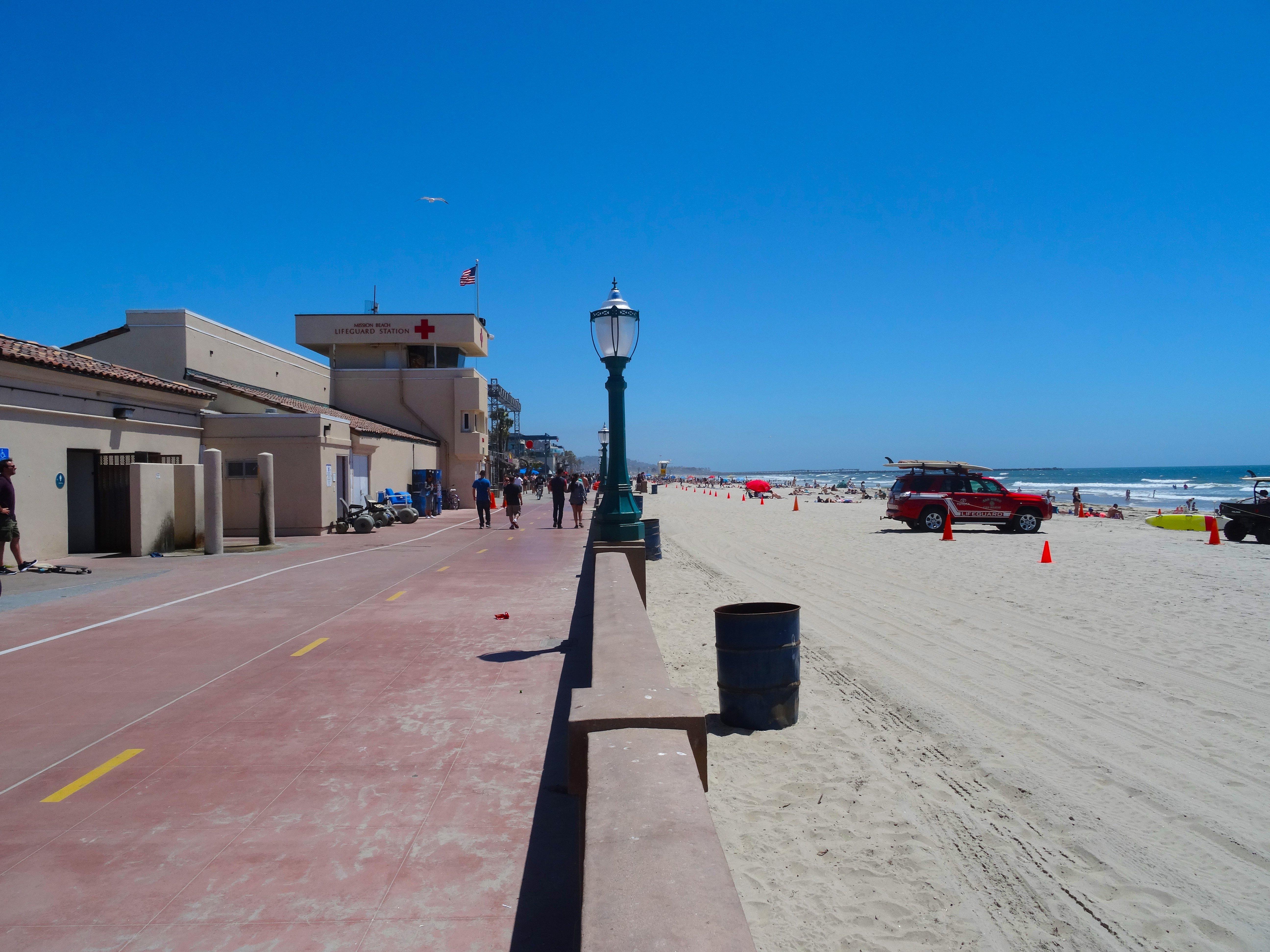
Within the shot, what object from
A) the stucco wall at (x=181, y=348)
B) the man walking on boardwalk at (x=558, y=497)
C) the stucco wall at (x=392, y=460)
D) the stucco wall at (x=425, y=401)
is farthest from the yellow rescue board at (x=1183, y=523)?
the stucco wall at (x=181, y=348)

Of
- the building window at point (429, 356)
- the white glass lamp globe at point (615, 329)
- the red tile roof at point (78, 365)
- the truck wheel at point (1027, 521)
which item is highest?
the building window at point (429, 356)

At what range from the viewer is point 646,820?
2.77 metres

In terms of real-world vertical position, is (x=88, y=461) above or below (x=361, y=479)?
above

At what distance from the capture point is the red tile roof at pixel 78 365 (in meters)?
14.7

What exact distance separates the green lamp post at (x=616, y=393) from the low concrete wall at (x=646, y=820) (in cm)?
420

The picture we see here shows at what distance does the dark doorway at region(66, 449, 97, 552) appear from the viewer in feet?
53.6

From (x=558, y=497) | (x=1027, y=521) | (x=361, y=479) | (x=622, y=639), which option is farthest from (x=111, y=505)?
(x=1027, y=521)

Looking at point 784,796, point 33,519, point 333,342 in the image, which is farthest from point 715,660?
point 333,342

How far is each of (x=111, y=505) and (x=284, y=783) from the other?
15118mm

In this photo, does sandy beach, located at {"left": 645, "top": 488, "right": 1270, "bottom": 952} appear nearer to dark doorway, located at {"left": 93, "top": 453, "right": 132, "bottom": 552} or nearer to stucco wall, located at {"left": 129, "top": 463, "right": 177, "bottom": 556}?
stucco wall, located at {"left": 129, "top": 463, "right": 177, "bottom": 556}

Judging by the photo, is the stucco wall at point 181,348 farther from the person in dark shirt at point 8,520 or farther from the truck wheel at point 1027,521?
the truck wheel at point 1027,521

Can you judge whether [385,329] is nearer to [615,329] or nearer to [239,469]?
[239,469]

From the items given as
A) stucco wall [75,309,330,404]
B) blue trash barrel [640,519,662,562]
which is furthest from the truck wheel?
stucco wall [75,309,330,404]

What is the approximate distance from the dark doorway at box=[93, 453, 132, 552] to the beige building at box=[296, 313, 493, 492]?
2105cm
